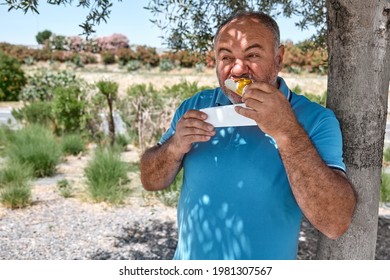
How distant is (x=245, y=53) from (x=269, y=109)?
15.6 inches

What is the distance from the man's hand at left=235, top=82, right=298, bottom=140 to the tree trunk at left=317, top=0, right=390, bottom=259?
0.63 metres

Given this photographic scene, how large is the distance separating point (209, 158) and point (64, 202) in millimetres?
4551

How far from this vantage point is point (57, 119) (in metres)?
10.3

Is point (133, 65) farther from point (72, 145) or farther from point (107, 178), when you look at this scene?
point (107, 178)

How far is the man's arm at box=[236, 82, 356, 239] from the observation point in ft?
4.87

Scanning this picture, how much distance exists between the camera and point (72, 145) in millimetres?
8953

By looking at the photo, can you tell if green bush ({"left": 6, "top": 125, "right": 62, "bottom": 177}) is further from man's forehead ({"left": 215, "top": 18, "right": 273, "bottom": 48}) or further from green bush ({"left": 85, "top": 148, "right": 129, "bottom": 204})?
man's forehead ({"left": 215, "top": 18, "right": 273, "bottom": 48})

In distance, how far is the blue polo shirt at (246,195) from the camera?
173 cm

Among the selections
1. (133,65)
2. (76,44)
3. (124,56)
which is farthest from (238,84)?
(124,56)

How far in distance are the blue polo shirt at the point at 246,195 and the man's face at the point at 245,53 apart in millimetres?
158

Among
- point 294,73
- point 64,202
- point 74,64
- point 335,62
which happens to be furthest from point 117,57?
point 335,62

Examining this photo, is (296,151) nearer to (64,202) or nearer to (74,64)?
(64,202)

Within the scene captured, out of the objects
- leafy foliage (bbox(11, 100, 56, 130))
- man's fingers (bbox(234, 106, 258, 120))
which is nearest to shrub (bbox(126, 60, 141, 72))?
leafy foliage (bbox(11, 100, 56, 130))
